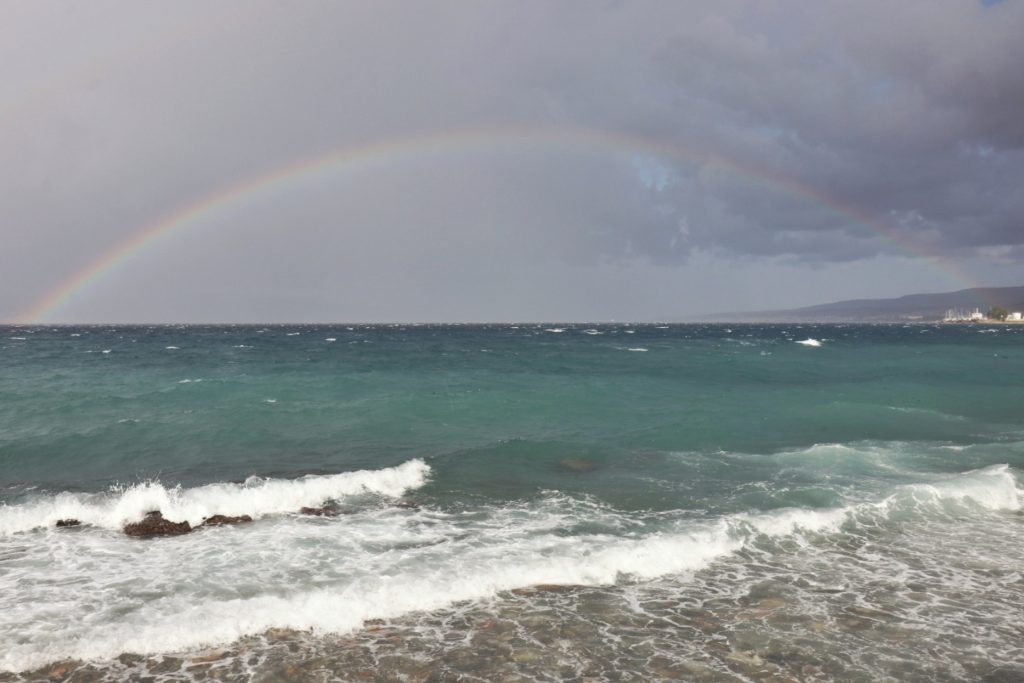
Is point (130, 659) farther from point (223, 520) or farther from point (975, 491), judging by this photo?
point (975, 491)

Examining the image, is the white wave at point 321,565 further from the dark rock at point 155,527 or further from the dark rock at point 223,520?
the dark rock at point 223,520

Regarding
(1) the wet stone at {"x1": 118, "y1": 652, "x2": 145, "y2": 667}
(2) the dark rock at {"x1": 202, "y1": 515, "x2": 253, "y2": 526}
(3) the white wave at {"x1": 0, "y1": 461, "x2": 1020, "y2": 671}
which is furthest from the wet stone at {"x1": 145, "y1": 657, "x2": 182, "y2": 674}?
(2) the dark rock at {"x1": 202, "y1": 515, "x2": 253, "y2": 526}

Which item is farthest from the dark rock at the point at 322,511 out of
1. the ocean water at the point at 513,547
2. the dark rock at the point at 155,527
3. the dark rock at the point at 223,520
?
the dark rock at the point at 155,527

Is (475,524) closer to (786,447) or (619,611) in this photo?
(619,611)

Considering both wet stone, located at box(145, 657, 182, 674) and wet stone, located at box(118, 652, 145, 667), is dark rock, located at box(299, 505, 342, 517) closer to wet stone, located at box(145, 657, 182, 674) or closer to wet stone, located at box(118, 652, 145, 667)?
wet stone, located at box(118, 652, 145, 667)

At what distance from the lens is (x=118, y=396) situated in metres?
38.7

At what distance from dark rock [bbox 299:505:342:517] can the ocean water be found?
0.19 m

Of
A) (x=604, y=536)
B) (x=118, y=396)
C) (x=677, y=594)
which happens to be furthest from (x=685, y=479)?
(x=118, y=396)

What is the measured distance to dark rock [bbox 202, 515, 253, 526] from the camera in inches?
620

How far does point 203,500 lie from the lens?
57.0 ft

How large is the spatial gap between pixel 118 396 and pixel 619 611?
3872cm

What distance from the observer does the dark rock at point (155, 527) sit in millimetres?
14930

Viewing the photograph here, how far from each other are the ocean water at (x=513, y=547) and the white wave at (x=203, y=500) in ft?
0.32

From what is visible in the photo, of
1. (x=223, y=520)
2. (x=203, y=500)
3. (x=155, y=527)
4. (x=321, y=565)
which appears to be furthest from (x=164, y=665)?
(x=203, y=500)
